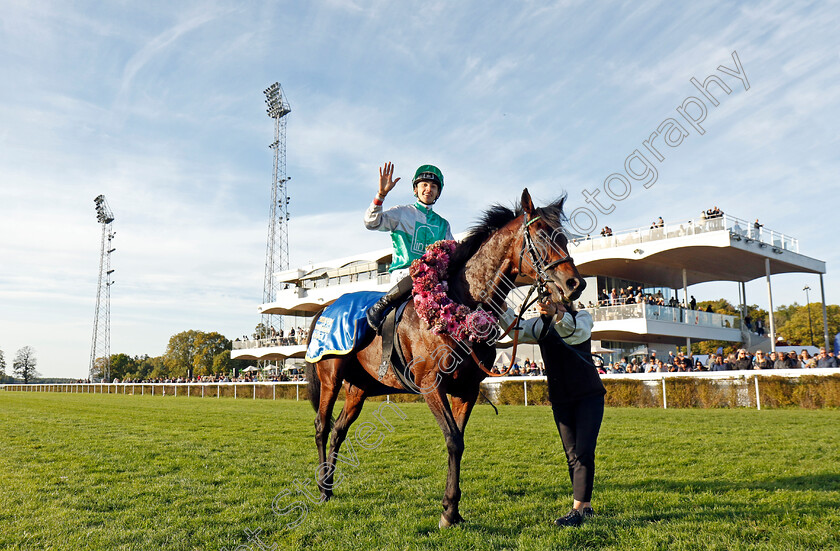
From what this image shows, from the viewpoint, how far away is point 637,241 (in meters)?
26.0

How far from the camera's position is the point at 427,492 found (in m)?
4.80

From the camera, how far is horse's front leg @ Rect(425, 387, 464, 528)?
3.79m

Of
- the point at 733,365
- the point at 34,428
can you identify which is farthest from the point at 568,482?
the point at 733,365

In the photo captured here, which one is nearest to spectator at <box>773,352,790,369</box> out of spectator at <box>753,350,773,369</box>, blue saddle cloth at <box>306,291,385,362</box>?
spectator at <box>753,350,773,369</box>

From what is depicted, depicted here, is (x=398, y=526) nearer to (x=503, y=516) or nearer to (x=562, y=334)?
(x=503, y=516)

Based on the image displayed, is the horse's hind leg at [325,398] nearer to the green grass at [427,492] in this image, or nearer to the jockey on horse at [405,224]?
the green grass at [427,492]

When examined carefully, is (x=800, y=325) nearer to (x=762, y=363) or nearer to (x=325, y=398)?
(x=762, y=363)

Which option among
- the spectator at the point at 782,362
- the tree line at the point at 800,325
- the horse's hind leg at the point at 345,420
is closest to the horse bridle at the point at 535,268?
A: the horse's hind leg at the point at 345,420

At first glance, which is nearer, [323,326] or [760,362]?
[323,326]

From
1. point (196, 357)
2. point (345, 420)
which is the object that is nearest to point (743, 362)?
point (345, 420)

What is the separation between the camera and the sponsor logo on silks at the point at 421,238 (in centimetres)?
467

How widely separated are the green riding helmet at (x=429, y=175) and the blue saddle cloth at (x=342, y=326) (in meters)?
0.99

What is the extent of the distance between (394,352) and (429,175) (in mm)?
1407

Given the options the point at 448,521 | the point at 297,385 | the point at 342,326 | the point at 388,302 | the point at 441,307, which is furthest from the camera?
the point at 297,385
